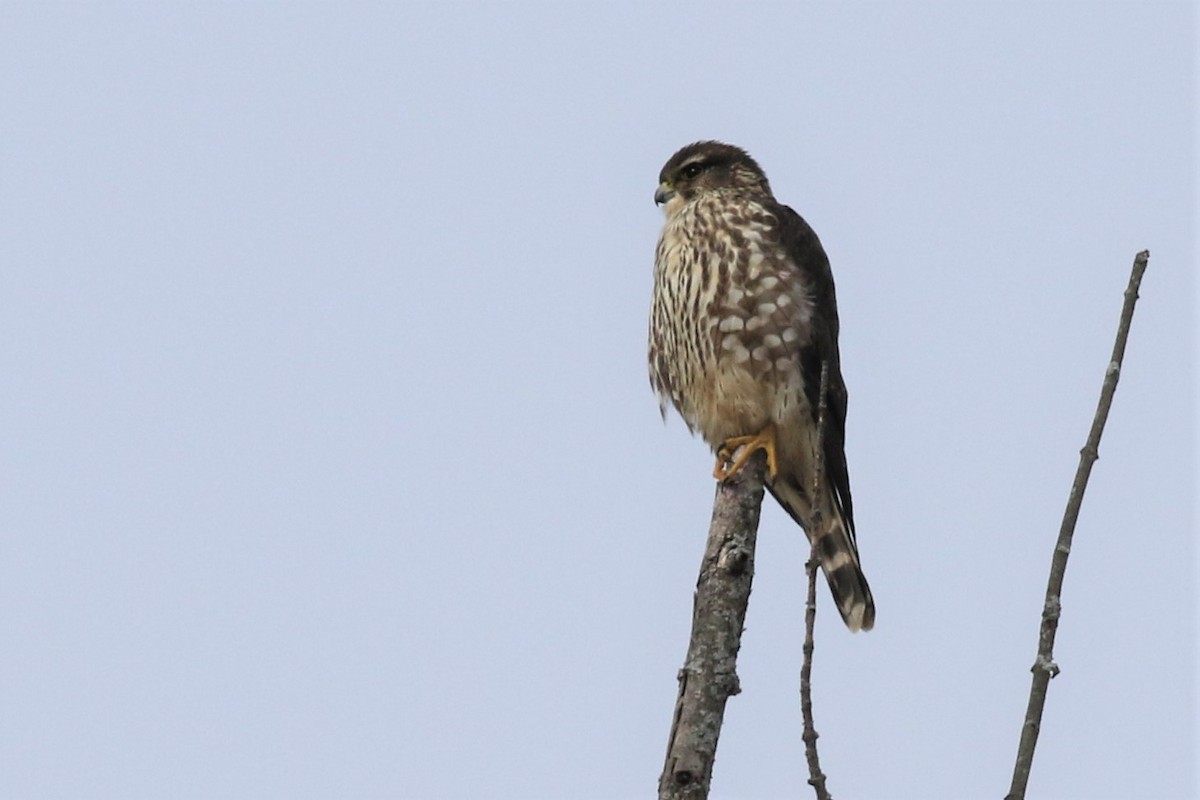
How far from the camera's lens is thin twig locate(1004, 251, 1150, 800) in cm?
197

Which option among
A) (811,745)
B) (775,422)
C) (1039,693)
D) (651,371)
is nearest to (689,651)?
(811,745)

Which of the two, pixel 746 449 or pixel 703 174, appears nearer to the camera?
pixel 746 449

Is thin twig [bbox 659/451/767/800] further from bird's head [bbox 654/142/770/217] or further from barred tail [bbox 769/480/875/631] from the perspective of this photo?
bird's head [bbox 654/142/770/217]

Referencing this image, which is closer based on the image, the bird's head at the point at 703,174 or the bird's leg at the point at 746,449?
the bird's leg at the point at 746,449

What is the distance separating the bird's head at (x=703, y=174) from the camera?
16.9 feet

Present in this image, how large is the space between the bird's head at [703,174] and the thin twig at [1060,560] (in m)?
3.05

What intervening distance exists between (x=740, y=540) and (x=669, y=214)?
206 centimetres

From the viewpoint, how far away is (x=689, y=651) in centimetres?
298

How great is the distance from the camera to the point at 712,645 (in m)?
A: 2.98

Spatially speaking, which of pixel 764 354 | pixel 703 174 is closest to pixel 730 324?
pixel 764 354

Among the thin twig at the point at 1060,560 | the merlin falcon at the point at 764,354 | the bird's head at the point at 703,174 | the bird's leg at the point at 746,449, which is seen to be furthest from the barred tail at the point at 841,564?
the thin twig at the point at 1060,560

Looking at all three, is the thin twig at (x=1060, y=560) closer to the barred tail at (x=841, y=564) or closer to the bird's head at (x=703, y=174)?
the barred tail at (x=841, y=564)

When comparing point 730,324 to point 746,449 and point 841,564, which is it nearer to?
point 746,449

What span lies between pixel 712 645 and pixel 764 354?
161 centimetres
